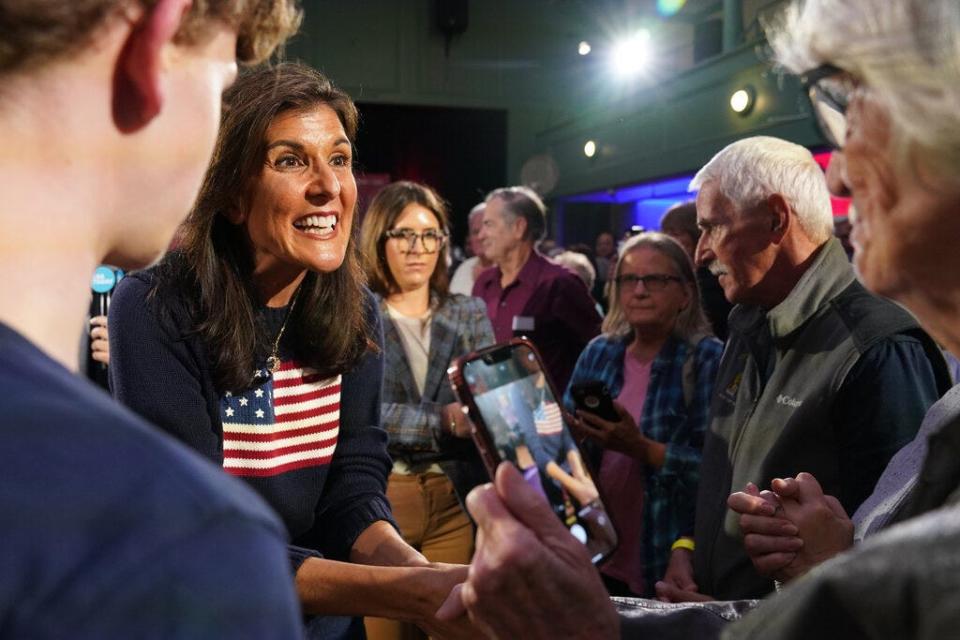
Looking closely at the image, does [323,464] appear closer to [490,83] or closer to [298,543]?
[298,543]

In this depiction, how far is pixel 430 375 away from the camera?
10.1ft

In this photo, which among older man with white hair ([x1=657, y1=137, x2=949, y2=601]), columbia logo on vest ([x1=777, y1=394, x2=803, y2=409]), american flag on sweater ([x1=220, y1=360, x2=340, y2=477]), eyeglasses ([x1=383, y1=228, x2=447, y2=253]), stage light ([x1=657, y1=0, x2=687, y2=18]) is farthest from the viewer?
stage light ([x1=657, y1=0, x2=687, y2=18])

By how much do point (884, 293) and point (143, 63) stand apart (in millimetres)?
729

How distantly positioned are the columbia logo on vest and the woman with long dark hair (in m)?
0.91

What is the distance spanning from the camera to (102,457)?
0.50 m

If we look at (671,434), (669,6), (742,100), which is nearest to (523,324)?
(671,434)

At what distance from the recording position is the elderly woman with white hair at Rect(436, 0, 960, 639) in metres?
0.52

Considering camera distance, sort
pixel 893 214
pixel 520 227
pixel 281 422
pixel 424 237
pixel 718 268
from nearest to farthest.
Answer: pixel 893 214
pixel 281 422
pixel 718 268
pixel 424 237
pixel 520 227

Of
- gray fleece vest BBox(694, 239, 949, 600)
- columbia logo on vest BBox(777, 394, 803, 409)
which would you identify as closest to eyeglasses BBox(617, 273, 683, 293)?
gray fleece vest BBox(694, 239, 949, 600)

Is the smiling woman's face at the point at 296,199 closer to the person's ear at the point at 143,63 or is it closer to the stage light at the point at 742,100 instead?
the person's ear at the point at 143,63

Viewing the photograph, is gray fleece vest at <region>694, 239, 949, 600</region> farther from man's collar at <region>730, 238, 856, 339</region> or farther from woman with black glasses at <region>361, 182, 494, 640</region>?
woman with black glasses at <region>361, 182, 494, 640</region>

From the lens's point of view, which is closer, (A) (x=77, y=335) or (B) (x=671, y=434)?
(A) (x=77, y=335)

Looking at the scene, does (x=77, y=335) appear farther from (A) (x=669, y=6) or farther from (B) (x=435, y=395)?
(A) (x=669, y=6)

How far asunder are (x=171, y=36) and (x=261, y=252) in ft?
3.64
